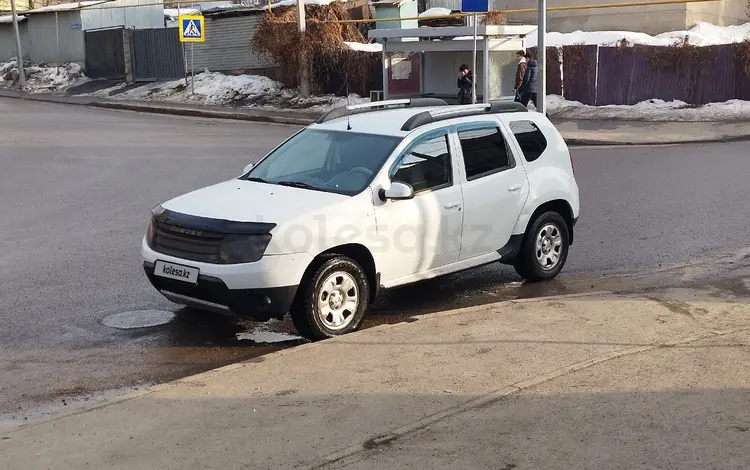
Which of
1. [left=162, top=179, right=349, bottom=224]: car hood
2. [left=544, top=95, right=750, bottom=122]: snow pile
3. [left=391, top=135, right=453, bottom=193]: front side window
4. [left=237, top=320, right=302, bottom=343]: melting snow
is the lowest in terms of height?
[left=237, top=320, right=302, bottom=343]: melting snow

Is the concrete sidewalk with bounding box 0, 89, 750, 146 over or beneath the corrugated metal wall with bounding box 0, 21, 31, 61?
beneath

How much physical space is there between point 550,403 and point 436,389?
0.72 meters

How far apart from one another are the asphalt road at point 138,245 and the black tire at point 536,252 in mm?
130

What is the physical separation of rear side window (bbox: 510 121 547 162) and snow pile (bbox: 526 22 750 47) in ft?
62.8

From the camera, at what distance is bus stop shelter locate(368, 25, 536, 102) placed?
2406 cm

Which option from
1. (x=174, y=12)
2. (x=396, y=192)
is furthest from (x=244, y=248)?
(x=174, y=12)

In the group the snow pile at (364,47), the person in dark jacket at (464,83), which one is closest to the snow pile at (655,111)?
the person in dark jacket at (464,83)

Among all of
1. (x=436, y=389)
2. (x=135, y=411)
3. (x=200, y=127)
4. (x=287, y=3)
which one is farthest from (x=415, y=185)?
(x=287, y=3)

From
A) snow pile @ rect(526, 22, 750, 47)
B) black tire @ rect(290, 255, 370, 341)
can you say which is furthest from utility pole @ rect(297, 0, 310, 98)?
black tire @ rect(290, 255, 370, 341)

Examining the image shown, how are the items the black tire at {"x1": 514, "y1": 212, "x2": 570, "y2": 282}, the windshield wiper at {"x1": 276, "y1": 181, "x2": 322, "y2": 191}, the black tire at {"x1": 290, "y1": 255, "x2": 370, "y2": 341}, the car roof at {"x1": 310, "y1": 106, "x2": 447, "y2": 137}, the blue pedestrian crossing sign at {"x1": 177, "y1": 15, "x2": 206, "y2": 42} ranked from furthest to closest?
the blue pedestrian crossing sign at {"x1": 177, "y1": 15, "x2": 206, "y2": 42} < the black tire at {"x1": 514, "y1": 212, "x2": 570, "y2": 282} < the car roof at {"x1": 310, "y1": 106, "x2": 447, "y2": 137} < the windshield wiper at {"x1": 276, "y1": 181, "x2": 322, "y2": 191} < the black tire at {"x1": 290, "y1": 255, "x2": 370, "y2": 341}

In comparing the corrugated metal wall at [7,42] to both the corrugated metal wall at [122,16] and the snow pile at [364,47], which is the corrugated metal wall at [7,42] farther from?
the snow pile at [364,47]

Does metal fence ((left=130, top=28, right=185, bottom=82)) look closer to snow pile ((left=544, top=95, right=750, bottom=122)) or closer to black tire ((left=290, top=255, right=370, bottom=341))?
snow pile ((left=544, top=95, right=750, bottom=122))

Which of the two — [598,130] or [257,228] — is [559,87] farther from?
[257,228]

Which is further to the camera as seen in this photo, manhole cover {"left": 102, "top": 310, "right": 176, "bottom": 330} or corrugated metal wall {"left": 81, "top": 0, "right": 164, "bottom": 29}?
corrugated metal wall {"left": 81, "top": 0, "right": 164, "bottom": 29}
